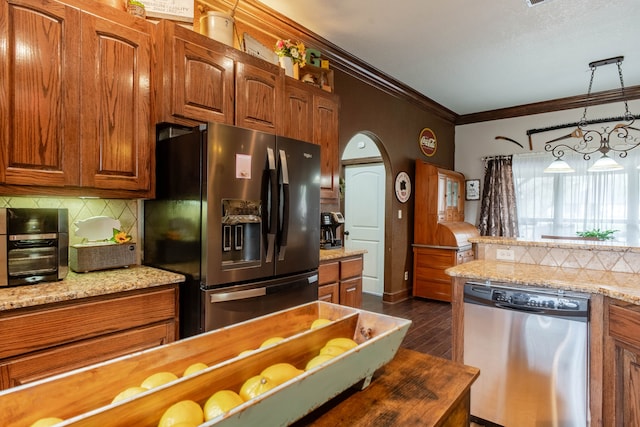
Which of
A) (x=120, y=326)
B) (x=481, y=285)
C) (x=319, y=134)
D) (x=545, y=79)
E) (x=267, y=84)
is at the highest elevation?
(x=545, y=79)

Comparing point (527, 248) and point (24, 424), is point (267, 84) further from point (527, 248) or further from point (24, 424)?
point (24, 424)

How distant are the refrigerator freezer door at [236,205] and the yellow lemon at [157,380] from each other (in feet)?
4.16

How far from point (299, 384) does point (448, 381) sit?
0.41m

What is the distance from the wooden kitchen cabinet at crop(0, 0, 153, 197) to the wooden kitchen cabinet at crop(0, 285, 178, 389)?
0.62m

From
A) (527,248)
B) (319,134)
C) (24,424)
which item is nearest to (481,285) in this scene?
(527,248)

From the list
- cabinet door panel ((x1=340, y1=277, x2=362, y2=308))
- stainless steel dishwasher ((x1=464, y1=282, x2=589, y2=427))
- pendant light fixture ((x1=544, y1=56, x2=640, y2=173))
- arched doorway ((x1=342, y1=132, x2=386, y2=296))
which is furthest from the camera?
arched doorway ((x1=342, y1=132, x2=386, y2=296))

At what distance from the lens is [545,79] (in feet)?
14.4

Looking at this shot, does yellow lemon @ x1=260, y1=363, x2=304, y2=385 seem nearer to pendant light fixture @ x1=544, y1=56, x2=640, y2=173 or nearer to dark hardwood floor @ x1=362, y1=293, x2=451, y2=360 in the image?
dark hardwood floor @ x1=362, y1=293, x2=451, y2=360

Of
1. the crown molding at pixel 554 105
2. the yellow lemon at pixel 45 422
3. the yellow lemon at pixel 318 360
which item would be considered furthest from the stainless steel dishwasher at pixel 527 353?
the crown molding at pixel 554 105

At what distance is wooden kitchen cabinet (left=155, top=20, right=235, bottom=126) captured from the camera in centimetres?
202

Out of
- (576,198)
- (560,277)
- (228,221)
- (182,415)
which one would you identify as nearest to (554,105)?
(576,198)

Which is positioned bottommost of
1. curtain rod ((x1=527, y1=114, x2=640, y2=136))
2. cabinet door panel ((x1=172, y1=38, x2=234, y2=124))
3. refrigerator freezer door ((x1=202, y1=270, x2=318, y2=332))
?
refrigerator freezer door ((x1=202, y1=270, x2=318, y2=332))

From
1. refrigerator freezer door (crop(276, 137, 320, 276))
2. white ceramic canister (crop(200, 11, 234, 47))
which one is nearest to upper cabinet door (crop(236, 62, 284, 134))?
white ceramic canister (crop(200, 11, 234, 47))

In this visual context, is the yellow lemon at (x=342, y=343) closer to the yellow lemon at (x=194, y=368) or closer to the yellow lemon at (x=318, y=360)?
the yellow lemon at (x=318, y=360)
